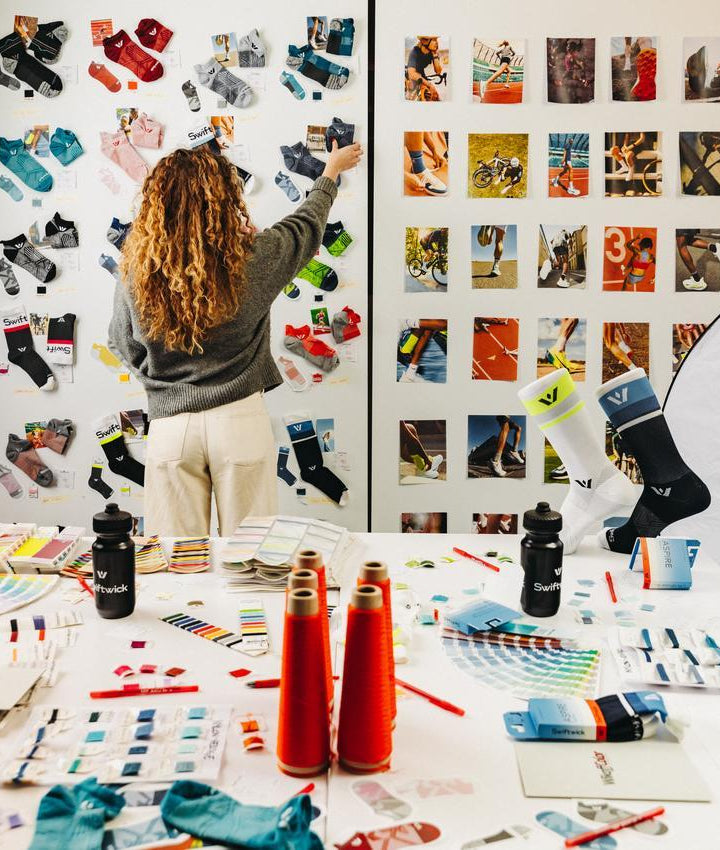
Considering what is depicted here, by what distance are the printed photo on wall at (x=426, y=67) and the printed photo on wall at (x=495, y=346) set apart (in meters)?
0.82

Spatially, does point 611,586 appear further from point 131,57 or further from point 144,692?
point 131,57

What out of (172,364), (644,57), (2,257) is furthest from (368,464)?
(644,57)

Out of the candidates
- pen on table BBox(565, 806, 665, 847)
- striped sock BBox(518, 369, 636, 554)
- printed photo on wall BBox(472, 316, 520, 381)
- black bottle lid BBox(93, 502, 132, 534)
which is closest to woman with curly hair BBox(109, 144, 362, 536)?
printed photo on wall BBox(472, 316, 520, 381)

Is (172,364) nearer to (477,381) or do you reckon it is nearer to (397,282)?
(397,282)

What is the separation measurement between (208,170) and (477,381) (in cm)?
134

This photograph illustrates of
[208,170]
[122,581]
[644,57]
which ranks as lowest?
[122,581]

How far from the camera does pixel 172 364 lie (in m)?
2.57

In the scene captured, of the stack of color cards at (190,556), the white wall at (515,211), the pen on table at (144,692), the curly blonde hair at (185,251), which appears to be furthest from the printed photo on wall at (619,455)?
the pen on table at (144,692)

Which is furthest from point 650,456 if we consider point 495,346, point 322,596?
Result: point 495,346

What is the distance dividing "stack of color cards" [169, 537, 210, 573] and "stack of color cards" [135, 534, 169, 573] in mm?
18

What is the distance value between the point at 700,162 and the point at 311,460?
1.79m

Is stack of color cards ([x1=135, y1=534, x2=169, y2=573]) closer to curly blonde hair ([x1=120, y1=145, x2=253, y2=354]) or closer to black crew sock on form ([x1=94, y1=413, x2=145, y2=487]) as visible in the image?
curly blonde hair ([x1=120, y1=145, x2=253, y2=354])

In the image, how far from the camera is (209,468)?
8.71ft

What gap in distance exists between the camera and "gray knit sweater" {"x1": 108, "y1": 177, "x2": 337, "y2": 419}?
252 centimetres
